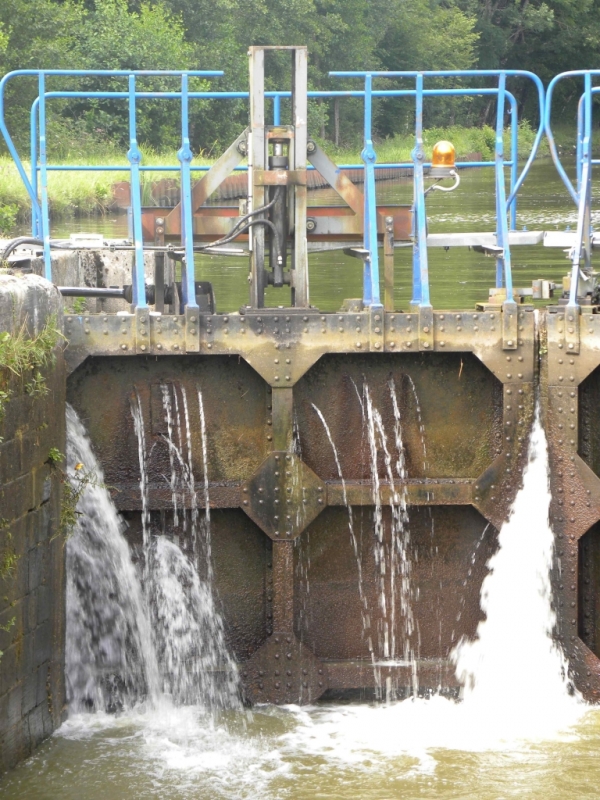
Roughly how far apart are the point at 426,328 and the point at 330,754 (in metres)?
2.62

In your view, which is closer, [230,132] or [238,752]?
[238,752]

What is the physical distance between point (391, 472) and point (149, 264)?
411 centimetres

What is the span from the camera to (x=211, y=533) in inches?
317

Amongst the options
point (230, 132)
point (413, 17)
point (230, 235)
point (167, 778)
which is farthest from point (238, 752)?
point (413, 17)

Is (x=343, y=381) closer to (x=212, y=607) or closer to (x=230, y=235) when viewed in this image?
(x=230, y=235)

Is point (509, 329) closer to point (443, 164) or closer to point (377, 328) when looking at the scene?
point (377, 328)

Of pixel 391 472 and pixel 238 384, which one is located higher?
pixel 238 384

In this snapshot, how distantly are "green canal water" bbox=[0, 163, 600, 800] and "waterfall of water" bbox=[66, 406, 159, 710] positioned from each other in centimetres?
20

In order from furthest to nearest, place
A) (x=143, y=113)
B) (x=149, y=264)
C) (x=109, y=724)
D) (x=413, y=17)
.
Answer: (x=413, y=17)
(x=143, y=113)
(x=149, y=264)
(x=109, y=724)

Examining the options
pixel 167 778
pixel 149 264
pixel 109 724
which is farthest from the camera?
pixel 149 264

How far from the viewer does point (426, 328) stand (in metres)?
7.78

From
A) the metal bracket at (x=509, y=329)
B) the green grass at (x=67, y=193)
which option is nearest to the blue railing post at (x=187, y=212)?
the metal bracket at (x=509, y=329)

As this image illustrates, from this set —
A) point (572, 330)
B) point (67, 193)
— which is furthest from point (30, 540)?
point (67, 193)

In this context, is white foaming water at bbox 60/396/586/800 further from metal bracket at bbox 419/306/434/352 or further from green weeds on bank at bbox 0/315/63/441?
green weeds on bank at bbox 0/315/63/441
